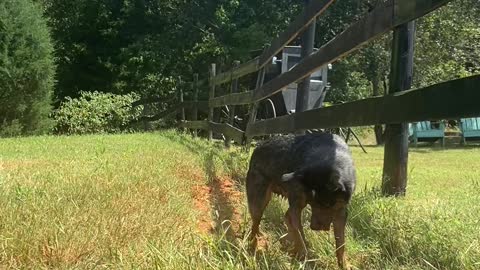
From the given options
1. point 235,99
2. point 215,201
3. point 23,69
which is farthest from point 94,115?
point 215,201

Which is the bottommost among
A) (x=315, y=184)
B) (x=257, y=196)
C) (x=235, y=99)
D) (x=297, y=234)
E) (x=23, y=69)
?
(x=297, y=234)

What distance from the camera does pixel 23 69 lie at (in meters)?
16.5

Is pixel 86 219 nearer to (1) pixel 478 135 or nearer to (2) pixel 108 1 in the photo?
(1) pixel 478 135

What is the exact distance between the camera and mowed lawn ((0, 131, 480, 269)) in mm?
2807

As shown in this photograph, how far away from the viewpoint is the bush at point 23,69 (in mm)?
16172

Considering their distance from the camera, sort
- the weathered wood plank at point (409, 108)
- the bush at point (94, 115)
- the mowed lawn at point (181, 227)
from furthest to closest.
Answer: the bush at point (94, 115), the mowed lawn at point (181, 227), the weathered wood plank at point (409, 108)

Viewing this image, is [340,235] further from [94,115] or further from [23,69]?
[94,115]

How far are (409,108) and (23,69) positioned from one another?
15.3 m

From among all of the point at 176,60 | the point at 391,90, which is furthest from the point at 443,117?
the point at 176,60

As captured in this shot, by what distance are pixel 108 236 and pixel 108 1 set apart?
21.6 meters

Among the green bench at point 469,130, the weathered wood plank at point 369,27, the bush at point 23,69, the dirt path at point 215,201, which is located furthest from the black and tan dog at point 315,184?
the green bench at point 469,130

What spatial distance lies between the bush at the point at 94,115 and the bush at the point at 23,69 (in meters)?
1.48

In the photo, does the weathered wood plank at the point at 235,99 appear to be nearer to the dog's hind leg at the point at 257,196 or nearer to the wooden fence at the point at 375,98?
the wooden fence at the point at 375,98

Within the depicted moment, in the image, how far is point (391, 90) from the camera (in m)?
4.12
